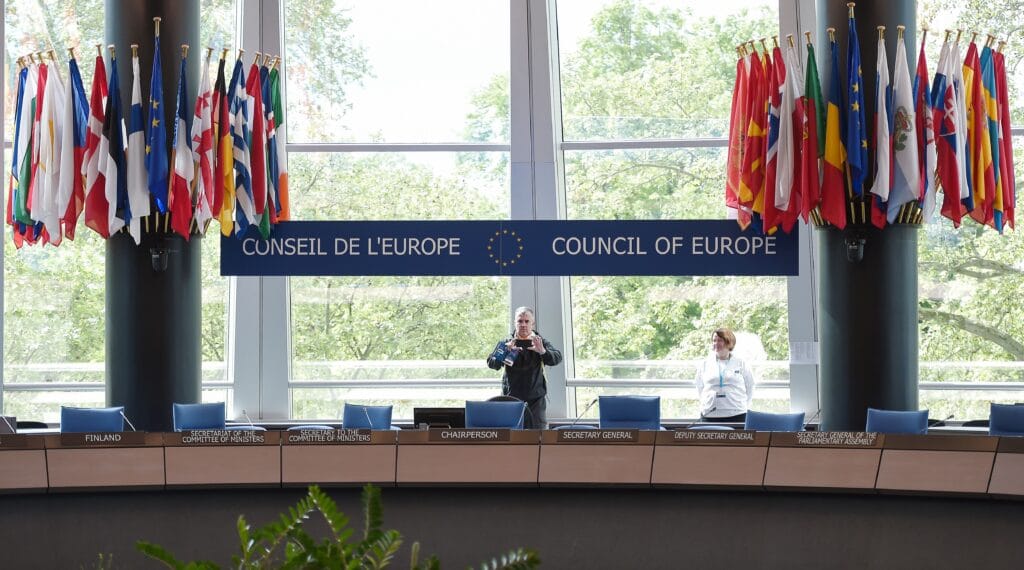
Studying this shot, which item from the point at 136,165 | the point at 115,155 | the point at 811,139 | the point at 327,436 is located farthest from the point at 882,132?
the point at 115,155

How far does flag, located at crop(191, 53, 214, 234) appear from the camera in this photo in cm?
830

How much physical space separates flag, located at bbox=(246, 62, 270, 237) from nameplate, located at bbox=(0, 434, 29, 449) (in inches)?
110

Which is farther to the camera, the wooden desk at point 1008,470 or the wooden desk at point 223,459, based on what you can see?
the wooden desk at point 223,459

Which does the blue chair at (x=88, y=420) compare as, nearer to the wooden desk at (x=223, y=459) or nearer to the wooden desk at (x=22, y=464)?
the wooden desk at (x=22, y=464)

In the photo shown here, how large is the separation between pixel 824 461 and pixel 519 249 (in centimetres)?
298

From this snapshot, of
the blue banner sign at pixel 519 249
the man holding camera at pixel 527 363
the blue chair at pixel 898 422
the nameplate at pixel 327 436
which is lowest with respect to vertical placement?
the blue chair at pixel 898 422

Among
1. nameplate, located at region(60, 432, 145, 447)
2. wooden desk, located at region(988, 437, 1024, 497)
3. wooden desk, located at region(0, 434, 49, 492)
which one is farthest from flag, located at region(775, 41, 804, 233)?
wooden desk, located at region(0, 434, 49, 492)

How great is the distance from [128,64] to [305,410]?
3.63m

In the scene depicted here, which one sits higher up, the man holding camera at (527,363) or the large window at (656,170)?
the large window at (656,170)

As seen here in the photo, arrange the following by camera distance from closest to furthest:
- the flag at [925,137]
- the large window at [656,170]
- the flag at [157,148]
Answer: the flag at [925,137] < the flag at [157,148] < the large window at [656,170]

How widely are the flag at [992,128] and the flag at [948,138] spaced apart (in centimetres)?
32

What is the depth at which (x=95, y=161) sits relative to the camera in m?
8.32

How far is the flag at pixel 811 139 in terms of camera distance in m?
7.92

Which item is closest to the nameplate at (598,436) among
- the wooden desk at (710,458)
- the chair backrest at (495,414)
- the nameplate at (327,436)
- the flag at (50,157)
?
the wooden desk at (710,458)
